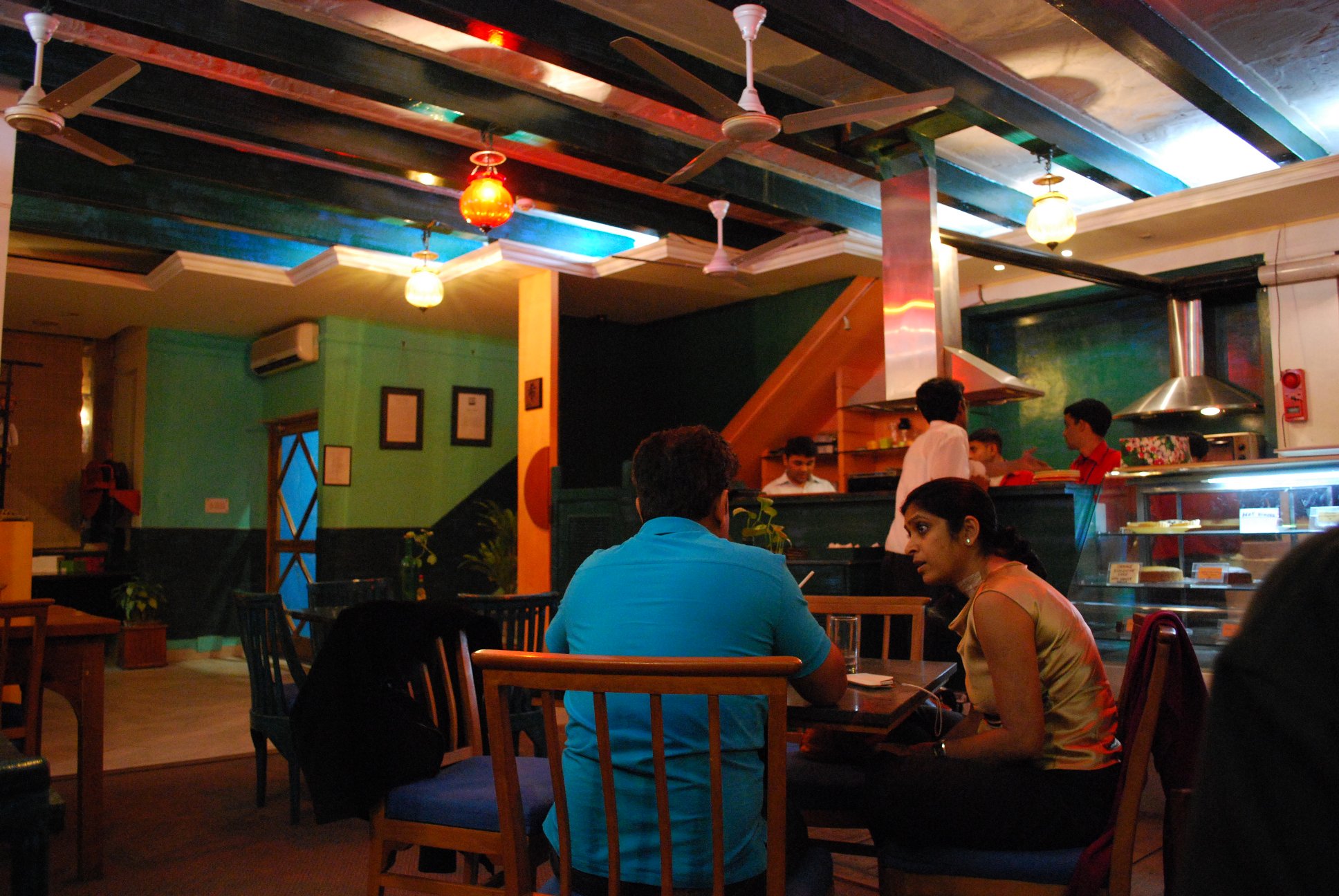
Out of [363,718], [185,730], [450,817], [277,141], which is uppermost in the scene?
[277,141]

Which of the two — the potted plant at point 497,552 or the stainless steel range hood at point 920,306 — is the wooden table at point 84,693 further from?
the potted plant at point 497,552

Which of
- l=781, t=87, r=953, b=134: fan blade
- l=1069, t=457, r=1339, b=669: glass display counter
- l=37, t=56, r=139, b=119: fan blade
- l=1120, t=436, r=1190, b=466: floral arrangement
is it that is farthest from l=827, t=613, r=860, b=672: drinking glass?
l=1120, t=436, r=1190, b=466: floral arrangement

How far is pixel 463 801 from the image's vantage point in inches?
88.4

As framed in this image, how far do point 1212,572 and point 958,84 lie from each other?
2753mm

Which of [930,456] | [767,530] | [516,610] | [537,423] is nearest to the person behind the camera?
[516,610]

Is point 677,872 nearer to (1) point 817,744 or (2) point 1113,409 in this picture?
(1) point 817,744

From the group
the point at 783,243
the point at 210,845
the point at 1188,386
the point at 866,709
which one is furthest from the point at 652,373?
the point at 866,709

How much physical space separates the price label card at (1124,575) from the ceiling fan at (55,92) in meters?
4.59

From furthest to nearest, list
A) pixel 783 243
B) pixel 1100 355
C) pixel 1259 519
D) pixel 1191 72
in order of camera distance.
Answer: pixel 1100 355 < pixel 783 243 < pixel 1191 72 < pixel 1259 519

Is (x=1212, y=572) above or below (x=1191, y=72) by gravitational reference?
below

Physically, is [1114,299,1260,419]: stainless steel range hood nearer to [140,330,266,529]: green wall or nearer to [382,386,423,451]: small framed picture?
[382,386,423,451]: small framed picture

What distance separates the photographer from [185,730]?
5762 mm

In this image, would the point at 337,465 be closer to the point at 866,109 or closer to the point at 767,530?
the point at 767,530

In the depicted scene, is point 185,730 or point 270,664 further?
point 185,730
